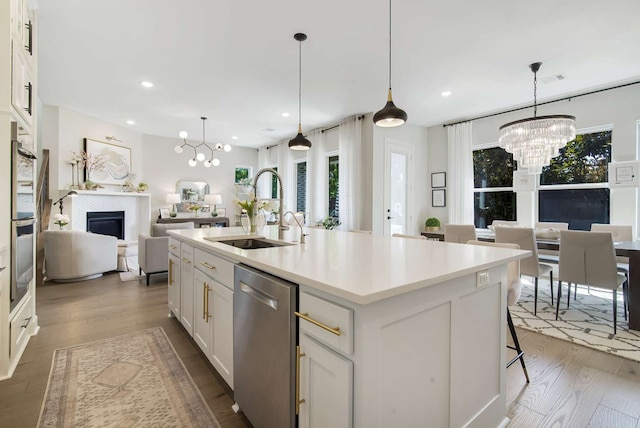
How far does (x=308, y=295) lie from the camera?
3.68 ft

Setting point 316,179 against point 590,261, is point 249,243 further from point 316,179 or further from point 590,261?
point 316,179

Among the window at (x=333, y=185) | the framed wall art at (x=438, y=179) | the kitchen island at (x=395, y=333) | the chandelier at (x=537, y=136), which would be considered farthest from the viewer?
the window at (x=333, y=185)

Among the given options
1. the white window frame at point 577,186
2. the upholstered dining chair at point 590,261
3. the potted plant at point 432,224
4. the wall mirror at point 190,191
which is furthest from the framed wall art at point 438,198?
the wall mirror at point 190,191

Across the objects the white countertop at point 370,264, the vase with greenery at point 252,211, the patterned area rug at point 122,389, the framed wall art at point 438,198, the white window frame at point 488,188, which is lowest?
the patterned area rug at point 122,389

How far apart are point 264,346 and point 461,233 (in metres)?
3.29

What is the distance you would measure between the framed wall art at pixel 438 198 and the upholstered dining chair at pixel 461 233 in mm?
2354

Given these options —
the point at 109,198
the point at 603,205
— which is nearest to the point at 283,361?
the point at 603,205

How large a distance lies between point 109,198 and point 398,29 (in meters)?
6.50

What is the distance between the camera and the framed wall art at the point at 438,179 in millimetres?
6169

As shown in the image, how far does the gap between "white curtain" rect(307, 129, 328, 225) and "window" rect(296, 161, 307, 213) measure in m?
0.62

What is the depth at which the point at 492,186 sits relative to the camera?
5574 millimetres

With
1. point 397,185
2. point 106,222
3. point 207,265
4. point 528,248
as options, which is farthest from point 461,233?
point 106,222

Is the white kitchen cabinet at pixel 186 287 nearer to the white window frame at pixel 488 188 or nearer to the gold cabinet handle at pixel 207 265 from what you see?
the gold cabinet handle at pixel 207 265

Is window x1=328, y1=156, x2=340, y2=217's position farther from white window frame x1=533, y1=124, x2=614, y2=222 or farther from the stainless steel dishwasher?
the stainless steel dishwasher
